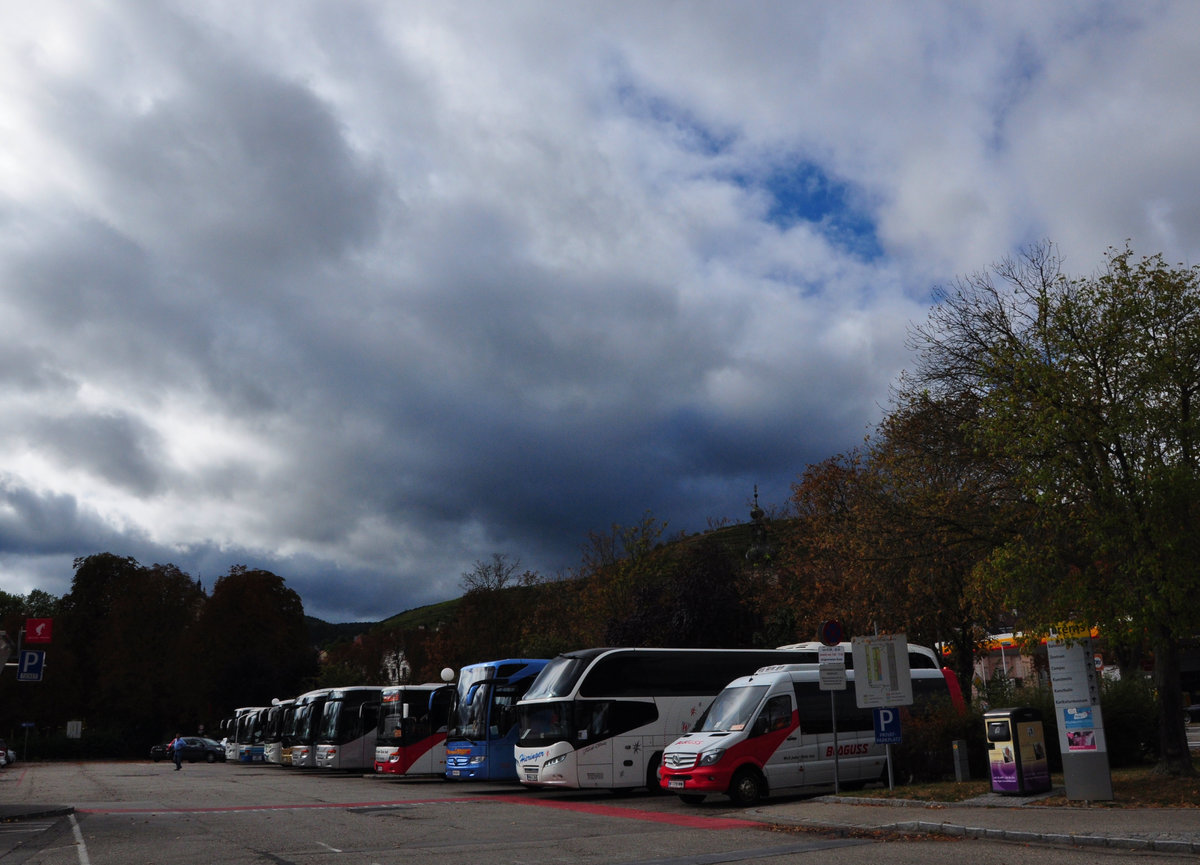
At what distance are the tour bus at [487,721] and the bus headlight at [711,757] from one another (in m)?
9.26

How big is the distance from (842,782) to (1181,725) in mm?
6887

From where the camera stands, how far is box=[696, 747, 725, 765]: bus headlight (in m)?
19.1

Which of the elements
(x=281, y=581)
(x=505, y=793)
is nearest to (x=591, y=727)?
(x=505, y=793)

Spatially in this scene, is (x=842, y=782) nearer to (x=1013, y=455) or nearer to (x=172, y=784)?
(x=1013, y=455)

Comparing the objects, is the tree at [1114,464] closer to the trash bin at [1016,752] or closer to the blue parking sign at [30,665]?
the trash bin at [1016,752]

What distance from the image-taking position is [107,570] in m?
81.5

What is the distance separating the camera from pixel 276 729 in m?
50.3

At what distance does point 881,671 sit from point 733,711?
322cm

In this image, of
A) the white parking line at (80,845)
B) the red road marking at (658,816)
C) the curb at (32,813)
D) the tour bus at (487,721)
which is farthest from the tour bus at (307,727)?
the white parking line at (80,845)

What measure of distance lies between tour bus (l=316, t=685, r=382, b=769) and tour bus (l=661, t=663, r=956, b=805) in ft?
66.6

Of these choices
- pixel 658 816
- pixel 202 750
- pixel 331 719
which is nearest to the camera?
pixel 658 816

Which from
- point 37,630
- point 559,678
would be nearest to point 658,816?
point 559,678

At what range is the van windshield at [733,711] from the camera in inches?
789

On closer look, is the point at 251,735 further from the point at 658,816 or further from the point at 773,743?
the point at 658,816
